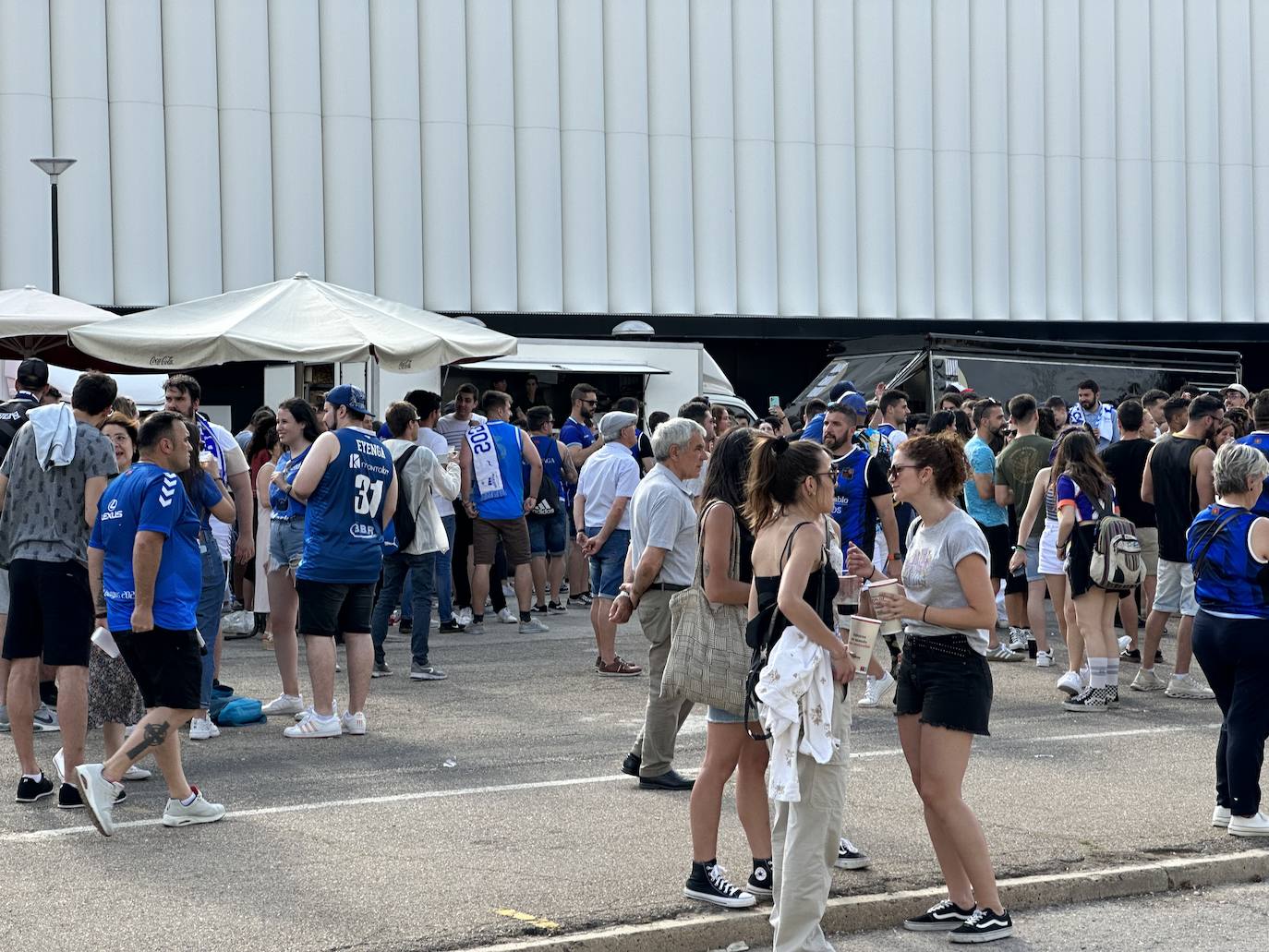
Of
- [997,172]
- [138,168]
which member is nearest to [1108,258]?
[997,172]

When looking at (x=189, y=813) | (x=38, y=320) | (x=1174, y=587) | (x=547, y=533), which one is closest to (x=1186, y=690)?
(x=1174, y=587)

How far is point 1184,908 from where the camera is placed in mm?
6145

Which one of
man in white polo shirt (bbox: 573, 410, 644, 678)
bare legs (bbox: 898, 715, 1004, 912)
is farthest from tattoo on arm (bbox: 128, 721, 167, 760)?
man in white polo shirt (bbox: 573, 410, 644, 678)

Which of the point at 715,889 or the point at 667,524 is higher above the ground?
the point at 667,524

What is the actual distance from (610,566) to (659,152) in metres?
21.8

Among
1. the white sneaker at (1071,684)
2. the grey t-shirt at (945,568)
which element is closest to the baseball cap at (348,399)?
the grey t-shirt at (945,568)

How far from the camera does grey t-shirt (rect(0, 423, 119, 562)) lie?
743 cm

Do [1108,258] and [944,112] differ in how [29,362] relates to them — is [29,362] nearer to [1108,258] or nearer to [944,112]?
[944,112]

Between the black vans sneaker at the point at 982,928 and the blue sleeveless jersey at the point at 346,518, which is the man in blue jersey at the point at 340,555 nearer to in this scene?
the blue sleeveless jersey at the point at 346,518

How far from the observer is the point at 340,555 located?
29.0 feet

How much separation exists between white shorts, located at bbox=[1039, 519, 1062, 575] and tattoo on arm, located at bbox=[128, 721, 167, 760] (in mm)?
6497

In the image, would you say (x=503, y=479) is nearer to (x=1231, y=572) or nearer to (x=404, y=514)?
(x=404, y=514)

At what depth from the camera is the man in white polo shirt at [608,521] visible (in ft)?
36.3

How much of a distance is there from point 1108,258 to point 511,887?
33.2 metres
